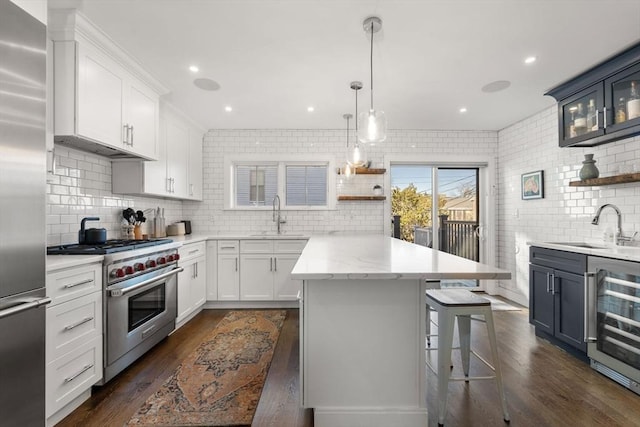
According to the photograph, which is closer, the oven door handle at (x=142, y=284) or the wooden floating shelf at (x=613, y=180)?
the oven door handle at (x=142, y=284)

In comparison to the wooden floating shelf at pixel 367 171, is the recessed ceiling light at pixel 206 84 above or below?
above

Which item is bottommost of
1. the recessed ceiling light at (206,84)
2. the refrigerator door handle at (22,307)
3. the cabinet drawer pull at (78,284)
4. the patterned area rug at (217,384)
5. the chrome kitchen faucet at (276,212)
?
the patterned area rug at (217,384)

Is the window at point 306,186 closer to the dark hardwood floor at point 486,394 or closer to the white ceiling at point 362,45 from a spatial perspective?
the white ceiling at point 362,45

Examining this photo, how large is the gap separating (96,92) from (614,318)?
14.2 ft

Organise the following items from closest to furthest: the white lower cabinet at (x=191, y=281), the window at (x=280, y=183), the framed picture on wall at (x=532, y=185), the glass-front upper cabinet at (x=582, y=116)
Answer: the glass-front upper cabinet at (x=582, y=116), the white lower cabinet at (x=191, y=281), the framed picture on wall at (x=532, y=185), the window at (x=280, y=183)

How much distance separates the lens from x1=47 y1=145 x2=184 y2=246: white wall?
7.88 ft

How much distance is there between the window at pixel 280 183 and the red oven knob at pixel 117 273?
2515 millimetres

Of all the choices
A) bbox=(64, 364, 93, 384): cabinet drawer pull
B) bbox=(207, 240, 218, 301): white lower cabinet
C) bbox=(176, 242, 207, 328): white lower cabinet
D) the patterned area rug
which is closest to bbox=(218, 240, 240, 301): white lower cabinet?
bbox=(207, 240, 218, 301): white lower cabinet

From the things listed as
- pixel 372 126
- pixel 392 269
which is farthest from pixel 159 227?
pixel 392 269

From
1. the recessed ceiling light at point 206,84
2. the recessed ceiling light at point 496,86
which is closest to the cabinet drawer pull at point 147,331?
the recessed ceiling light at point 206,84

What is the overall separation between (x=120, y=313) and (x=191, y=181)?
2.31 metres

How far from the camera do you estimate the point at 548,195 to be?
379 centimetres

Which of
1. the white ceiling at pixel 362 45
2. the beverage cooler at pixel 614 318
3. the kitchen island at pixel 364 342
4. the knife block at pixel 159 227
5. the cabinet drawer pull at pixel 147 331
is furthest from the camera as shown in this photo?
the knife block at pixel 159 227

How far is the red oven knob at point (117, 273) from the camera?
2.17 metres
